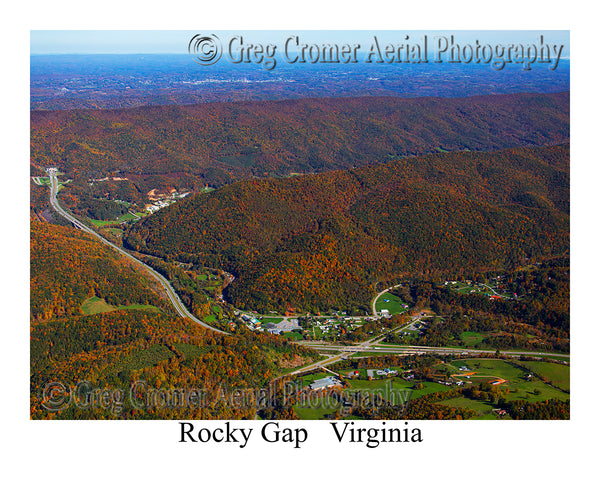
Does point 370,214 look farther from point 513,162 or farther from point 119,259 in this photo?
point 513,162

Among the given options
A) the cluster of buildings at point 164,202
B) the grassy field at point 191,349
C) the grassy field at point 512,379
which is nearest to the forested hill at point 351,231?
the cluster of buildings at point 164,202

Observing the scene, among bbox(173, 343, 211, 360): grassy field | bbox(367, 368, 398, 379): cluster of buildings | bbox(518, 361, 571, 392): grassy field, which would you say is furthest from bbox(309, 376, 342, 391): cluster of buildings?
bbox(518, 361, 571, 392): grassy field

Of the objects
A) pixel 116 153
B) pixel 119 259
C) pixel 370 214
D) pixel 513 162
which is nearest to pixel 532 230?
pixel 370 214

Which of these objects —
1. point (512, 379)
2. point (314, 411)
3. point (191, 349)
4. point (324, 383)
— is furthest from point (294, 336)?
point (512, 379)

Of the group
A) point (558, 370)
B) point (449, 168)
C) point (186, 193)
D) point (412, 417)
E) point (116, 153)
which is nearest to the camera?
point (412, 417)

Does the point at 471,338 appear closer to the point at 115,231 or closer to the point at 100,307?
the point at 100,307
